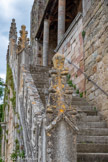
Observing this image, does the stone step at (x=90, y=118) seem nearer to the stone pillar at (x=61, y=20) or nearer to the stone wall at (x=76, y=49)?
the stone wall at (x=76, y=49)

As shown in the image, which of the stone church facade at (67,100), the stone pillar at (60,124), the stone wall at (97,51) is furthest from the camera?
the stone wall at (97,51)

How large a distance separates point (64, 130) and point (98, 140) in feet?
5.92

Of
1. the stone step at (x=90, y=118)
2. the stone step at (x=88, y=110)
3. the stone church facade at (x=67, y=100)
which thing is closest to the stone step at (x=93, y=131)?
the stone church facade at (x=67, y=100)

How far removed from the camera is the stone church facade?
10.1ft

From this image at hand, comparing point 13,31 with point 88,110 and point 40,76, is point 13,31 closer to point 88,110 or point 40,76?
point 40,76

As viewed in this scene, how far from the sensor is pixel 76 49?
27.0ft

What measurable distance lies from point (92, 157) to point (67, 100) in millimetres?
1311

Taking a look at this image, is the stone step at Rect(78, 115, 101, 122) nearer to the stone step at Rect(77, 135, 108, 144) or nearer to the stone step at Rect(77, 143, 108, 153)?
the stone step at Rect(77, 135, 108, 144)

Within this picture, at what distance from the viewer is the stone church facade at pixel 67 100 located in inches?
122

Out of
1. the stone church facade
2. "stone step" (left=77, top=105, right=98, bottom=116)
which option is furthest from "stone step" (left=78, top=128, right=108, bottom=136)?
"stone step" (left=77, top=105, right=98, bottom=116)

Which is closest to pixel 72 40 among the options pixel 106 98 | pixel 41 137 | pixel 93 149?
pixel 106 98

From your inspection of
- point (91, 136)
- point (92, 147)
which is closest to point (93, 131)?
point (91, 136)

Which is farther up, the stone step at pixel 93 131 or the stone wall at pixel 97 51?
Result: the stone wall at pixel 97 51

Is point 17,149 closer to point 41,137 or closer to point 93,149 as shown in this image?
point 93,149
